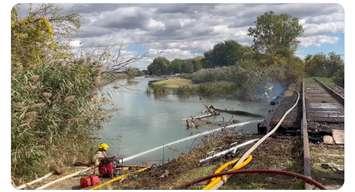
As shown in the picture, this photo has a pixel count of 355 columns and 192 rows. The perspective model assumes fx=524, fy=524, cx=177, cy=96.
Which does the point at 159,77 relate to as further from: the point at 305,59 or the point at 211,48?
the point at 305,59

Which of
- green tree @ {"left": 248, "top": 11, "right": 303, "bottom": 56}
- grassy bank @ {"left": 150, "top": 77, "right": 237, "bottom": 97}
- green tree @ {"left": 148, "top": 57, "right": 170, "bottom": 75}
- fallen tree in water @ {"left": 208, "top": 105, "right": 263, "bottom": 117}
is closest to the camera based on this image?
green tree @ {"left": 248, "top": 11, "right": 303, "bottom": 56}

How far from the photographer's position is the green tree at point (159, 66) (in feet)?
21.5

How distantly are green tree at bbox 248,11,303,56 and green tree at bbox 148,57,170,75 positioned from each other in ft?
3.67

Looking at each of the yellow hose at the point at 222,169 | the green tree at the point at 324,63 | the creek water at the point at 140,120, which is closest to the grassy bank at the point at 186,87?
the creek water at the point at 140,120

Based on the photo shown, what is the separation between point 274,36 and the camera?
736cm

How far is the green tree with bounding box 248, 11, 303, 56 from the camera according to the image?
240 inches

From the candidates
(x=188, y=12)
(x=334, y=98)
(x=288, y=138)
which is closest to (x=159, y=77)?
(x=188, y=12)

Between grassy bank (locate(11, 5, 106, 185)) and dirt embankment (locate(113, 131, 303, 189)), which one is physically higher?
grassy bank (locate(11, 5, 106, 185))

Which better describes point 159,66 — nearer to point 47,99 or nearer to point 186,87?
point 186,87

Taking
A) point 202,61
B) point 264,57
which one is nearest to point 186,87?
point 202,61

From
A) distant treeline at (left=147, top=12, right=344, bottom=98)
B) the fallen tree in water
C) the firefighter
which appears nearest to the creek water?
distant treeline at (left=147, top=12, right=344, bottom=98)

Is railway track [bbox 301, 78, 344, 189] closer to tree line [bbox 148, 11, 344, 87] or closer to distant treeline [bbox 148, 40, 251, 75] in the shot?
tree line [bbox 148, 11, 344, 87]

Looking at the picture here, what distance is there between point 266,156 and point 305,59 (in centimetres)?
154

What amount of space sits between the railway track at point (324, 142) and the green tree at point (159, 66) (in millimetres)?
1994
